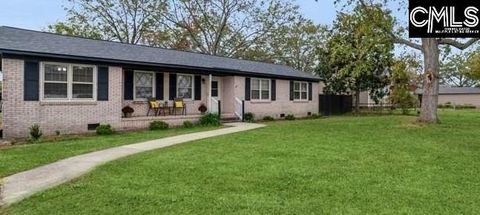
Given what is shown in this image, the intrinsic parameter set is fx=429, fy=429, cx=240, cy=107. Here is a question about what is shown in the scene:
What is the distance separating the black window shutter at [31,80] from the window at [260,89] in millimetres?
12285

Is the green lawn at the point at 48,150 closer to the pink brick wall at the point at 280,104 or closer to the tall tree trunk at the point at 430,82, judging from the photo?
the pink brick wall at the point at 280,104

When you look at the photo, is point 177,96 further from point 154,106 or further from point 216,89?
point 216,89

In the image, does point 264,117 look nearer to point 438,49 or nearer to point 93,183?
point 438,49

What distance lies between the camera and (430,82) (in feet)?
63.6

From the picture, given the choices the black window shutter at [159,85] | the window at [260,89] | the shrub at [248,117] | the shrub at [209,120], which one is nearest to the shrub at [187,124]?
the shrub at [209,120]

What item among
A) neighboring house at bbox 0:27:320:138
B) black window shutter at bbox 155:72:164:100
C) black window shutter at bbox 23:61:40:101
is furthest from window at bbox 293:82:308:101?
black window shutter at bbox 23:61:40:101

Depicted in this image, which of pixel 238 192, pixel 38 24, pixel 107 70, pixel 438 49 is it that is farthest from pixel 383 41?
pixel 38 24

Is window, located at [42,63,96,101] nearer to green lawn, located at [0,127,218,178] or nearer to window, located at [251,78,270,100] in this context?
green lawn, located at [0,127,218,178]

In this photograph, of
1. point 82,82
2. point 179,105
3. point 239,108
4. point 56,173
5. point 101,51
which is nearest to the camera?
point 56,173

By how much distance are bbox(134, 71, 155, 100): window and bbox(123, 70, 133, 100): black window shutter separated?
26 cm

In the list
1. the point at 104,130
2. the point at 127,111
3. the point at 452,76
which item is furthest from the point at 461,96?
the point at 104,130

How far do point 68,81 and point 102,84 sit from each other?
129cm

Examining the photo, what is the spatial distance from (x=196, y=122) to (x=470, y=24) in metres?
11.4

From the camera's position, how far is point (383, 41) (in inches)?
781
